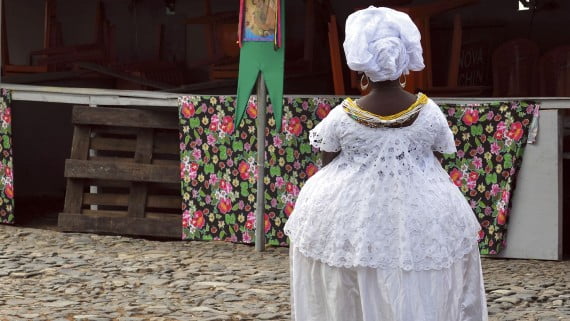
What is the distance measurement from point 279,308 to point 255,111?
2.79 meters

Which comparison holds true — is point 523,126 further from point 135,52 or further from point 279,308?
point 135,52

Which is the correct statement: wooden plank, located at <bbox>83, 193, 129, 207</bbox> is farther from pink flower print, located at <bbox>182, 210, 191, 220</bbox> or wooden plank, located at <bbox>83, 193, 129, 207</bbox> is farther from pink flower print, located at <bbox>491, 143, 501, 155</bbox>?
pink flower print, located at <bbox>491, 143, 501, 155</bbox>

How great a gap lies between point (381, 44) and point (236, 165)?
5.16 meters

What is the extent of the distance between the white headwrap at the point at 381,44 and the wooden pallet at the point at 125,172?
5.57m

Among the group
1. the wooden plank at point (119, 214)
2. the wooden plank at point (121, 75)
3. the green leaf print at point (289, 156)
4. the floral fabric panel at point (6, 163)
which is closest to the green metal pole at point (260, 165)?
the green leaf print at point (289, 156)

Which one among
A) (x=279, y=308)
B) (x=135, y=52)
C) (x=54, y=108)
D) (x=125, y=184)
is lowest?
(x=279, y=308)

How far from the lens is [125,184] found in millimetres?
10547

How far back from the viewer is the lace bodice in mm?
4301

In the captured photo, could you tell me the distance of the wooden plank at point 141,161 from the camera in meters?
10.0

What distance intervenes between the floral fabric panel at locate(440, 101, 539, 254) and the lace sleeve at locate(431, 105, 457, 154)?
417cm

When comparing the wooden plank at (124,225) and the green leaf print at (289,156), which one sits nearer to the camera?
the green leaf print at (289,156)

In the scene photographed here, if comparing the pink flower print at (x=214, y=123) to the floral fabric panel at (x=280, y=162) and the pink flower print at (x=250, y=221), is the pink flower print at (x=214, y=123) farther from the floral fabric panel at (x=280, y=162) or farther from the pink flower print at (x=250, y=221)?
the pink flower print at (x=250, y=221)

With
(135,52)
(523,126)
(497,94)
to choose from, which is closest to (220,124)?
(523,126)

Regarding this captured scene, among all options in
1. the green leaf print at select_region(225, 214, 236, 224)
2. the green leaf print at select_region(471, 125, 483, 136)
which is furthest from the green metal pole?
the green leaf print at select_region(471, 125, 483, 136)
